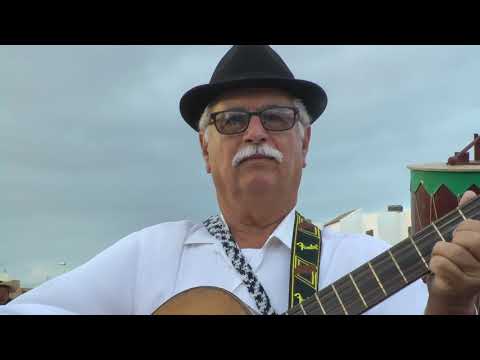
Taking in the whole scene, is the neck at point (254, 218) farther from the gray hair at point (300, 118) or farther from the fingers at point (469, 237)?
the fingers at point (469, 237)

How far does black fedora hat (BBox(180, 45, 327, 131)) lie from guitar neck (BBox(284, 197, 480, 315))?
19.5 inches

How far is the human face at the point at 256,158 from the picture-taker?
1.49 metres

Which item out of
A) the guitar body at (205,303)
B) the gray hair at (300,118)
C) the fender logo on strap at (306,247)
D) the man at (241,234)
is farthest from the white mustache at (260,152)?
the guitar body at (205,303)

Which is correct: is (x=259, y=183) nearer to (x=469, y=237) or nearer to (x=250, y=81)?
(x=250, y=81)

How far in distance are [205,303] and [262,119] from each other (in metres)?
0.48

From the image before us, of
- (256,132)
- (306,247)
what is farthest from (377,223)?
(256,132)

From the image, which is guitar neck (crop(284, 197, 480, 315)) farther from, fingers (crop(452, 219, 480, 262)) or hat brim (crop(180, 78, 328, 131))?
hat brim (crop(180, 78, 328, 131))

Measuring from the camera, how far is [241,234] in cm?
158

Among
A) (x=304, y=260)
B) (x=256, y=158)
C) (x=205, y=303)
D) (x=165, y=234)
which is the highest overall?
(x=256, y=158)

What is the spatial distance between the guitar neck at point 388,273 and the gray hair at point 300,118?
0.43 metres
